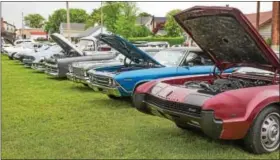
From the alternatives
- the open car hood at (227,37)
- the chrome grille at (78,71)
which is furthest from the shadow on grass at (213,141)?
the chrome grille at (78,71)

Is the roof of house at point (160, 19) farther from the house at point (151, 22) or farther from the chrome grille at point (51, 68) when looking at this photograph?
the chrome grille at point (51, 68)

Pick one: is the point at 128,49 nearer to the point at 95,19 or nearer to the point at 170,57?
the point at 170,57

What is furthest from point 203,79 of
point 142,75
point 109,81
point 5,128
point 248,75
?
point 5,128

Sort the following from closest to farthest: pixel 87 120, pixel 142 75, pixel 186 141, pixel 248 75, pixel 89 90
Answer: pixel 186 141
pixel 248 75
pixel 87 120
pixel 142 75
pixel 89 90

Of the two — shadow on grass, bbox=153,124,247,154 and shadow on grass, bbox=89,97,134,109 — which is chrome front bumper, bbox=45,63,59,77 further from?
shadow on grass, bbox=153,124,247,154

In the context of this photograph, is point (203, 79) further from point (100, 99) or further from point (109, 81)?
point (100, 99)

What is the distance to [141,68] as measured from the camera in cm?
928

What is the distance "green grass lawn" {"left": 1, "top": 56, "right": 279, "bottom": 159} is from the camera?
508cm

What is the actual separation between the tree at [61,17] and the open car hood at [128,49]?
334 feet

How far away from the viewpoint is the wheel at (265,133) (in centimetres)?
481

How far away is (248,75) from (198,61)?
113 inches

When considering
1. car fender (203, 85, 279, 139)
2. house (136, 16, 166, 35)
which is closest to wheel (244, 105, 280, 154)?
car fender (203, 85, 279, 139)

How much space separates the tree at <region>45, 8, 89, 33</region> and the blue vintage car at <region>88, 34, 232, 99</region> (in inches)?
4016

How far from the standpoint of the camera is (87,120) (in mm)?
7141
